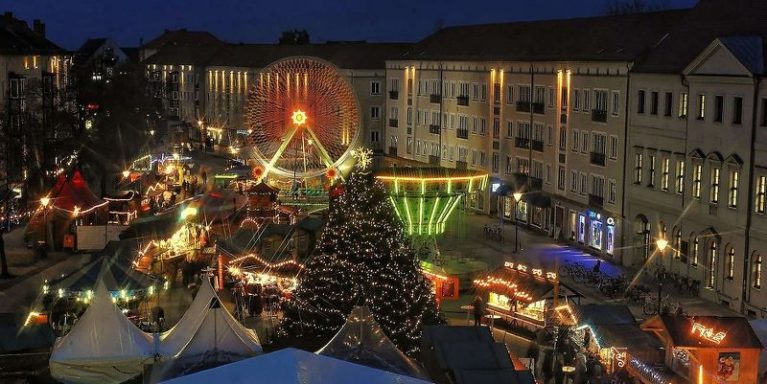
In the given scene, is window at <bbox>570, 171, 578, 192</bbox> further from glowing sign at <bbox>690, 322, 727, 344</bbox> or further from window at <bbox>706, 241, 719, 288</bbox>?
glowing sign at <bbox>690, 322, 727, 344</bbox>

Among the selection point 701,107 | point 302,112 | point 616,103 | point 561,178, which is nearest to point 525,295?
point 701,107

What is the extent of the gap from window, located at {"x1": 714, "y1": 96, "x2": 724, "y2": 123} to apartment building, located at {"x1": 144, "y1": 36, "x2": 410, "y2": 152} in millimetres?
39498

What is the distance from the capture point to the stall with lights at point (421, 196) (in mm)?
41062

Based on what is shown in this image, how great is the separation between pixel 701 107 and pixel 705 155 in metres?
1.78

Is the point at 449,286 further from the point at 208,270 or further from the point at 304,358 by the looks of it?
the point at 304,358

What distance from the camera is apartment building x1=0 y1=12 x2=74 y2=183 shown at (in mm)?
51406

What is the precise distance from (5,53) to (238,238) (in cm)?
3671

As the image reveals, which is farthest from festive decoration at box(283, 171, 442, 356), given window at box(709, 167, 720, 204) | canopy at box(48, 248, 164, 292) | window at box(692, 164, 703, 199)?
window at box(692, 164, 703, 199)

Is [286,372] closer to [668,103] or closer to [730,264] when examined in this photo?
[730,264]

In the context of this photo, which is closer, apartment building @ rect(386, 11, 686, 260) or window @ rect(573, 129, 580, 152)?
apartment building @ rect(386, 11, 686, 260)

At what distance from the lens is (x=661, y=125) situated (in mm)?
42062

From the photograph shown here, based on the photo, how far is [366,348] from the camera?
19922 millimetres

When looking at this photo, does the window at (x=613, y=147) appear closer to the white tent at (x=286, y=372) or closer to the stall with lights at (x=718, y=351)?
the stall with lights at (x=718, y=351)

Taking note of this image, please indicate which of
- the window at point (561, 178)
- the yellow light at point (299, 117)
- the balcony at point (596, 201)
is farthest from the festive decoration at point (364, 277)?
the yellow light at point (299, 117)
